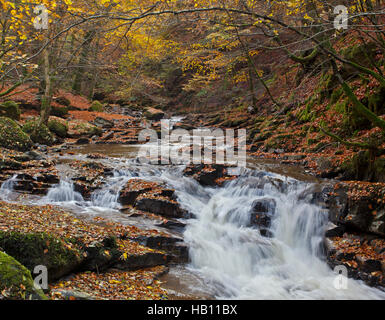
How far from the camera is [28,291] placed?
3014 mm

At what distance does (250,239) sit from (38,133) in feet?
37.6

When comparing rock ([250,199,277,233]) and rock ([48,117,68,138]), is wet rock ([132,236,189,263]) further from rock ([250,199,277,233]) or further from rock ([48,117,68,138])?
rock ([48,117,68,138])

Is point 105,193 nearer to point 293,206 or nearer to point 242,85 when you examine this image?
point 293,206

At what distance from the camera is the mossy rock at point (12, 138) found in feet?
34.0

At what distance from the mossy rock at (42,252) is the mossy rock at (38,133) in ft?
34.4

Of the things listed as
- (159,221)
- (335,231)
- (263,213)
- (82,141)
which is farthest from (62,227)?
(82,141)

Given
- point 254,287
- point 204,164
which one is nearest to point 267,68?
point 204,164

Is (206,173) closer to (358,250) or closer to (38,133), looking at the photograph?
(358,250)

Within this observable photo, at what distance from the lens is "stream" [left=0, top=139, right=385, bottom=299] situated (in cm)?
527

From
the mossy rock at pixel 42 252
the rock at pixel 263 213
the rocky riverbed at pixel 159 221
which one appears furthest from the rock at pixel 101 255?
the rock at pixel 263 213

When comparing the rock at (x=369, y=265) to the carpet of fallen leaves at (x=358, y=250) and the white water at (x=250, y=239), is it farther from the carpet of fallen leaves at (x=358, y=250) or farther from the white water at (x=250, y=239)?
the white water at (x=250, y=239)

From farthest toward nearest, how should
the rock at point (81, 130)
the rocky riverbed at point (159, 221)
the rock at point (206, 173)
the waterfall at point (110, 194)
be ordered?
the rock at point (81, 130), the rock at point (206, 173), the waterfall at point (110, 194), the rocky riverbed at point (159, 221)

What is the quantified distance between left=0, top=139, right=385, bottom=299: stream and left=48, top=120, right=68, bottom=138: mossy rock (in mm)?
6037
